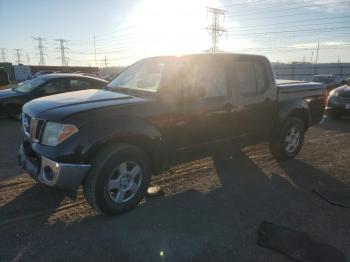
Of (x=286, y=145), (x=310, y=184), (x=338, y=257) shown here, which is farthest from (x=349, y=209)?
(x=286, y=145)

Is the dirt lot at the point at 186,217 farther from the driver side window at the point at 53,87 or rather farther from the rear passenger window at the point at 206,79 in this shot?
the driver side window at the point at 53,87

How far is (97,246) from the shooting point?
3.31m

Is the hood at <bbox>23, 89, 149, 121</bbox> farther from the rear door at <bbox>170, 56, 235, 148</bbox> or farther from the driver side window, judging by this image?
the driver side window

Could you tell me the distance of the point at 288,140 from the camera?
247 inches

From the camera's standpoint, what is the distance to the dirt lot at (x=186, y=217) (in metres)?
3.25

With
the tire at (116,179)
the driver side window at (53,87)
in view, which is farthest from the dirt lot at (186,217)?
the driver side window at (53,87)

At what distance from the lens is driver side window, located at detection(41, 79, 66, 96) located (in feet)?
34.7

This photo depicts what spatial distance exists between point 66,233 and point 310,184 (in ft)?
12.0

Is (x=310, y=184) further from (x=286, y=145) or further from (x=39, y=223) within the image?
(x=39, y=223)

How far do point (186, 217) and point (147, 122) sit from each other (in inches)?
48.4

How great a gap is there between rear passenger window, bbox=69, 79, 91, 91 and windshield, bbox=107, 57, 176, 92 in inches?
236

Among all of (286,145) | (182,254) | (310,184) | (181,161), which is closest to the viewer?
(182,254)

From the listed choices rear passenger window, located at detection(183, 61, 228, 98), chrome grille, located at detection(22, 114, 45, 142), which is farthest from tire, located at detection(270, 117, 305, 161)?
chrome grille, located at detection(22, 114, 45, 142)

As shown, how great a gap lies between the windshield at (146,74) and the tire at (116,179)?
100 cm
